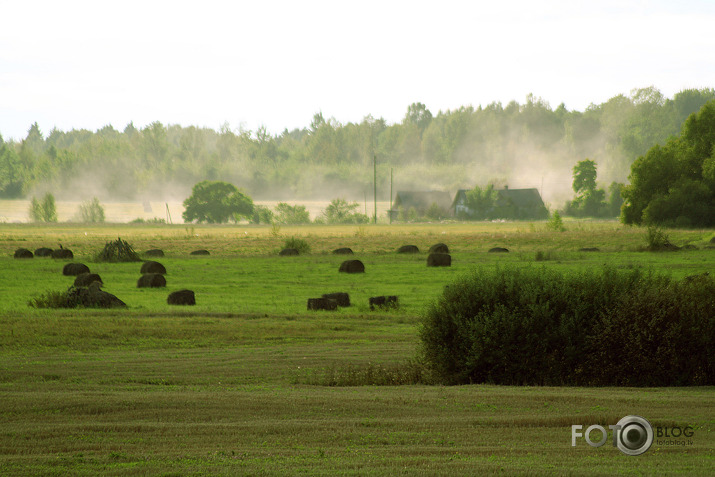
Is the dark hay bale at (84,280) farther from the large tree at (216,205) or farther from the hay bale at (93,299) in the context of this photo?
the large tree at (216,205)

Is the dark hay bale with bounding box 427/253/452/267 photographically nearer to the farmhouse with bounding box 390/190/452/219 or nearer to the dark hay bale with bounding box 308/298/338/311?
the dark hay bale with bounding box 308/298/338/311

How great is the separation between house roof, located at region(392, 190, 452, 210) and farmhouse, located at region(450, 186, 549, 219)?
3.81 metres

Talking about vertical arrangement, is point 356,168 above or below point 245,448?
above

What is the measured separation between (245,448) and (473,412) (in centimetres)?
282

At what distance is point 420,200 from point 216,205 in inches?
1308

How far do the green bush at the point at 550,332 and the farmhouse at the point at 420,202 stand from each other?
364 feet

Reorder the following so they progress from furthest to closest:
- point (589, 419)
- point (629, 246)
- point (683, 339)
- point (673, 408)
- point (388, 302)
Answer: point (629, 246) < point (388, 302) < point (683, 339) < point (673, 408) < point (589, 419)

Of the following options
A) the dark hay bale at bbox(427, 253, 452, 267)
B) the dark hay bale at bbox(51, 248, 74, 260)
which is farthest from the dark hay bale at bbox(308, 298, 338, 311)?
the dark hay bale at bbox(51, 248, 74, 260)

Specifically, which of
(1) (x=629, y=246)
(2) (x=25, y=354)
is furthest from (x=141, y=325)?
(1) (x=629, y=246)

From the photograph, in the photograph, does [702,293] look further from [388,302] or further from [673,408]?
[388,302]

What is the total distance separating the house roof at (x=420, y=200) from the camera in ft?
417

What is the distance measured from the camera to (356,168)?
193375mm

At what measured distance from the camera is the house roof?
127 m

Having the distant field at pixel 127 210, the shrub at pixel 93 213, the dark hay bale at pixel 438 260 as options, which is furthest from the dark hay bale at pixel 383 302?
the shrub at pixel 93 213
